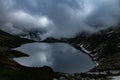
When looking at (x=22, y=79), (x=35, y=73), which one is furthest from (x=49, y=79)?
(x=22, y=79)

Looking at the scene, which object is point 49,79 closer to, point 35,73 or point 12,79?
point 35,73

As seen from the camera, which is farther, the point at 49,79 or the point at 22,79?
the point at 49,79

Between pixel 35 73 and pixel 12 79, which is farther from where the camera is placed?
pixel 35 73

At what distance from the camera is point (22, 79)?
89.0m

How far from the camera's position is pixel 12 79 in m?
86.2

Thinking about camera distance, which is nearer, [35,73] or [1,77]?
[1,77]

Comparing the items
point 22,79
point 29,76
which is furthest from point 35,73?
point 22,79

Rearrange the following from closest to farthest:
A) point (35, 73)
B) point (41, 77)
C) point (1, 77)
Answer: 1. point (1, 77)
2. point (41, 77)
3. point (35, 73)

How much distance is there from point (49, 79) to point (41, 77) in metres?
11.2

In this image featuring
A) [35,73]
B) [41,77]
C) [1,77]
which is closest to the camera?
[1,77]

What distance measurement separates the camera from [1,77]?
85188 millimetres

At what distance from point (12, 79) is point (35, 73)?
58.3ft

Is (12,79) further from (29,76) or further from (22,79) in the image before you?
(29,76)

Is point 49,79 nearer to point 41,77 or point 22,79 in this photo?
point 41,77
